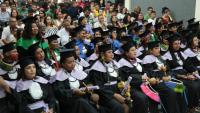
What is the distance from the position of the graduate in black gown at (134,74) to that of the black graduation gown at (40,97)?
5.00 feet

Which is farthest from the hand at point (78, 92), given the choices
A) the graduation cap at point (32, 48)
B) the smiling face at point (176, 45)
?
the smiling face at point (176, 45)

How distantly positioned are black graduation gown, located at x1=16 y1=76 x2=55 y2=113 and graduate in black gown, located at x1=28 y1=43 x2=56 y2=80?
36 cm

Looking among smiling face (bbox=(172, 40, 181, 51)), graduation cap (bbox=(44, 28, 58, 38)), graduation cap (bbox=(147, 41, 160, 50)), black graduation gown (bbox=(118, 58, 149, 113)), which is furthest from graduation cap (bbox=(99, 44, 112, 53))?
graduation cap (bbox=(44, 28, 58, 38))

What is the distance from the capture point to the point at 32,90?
516 cm

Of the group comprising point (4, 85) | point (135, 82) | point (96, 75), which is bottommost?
point (135, 82)

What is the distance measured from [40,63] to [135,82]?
168cm

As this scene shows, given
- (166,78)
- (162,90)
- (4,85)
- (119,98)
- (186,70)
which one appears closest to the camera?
(4,85)

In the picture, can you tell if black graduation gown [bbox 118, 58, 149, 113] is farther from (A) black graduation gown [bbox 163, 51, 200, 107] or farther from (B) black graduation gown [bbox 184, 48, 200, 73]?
A: (B) black graduation gown [bbox 184, 48, 200, 73]

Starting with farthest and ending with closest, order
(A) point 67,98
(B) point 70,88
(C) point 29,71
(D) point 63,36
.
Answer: (D) point 63,36 < (B) point 70,88 < (A) point 67,98 < (C) point 29,71

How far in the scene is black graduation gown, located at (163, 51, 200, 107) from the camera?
7.11 m

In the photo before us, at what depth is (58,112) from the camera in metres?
5.47

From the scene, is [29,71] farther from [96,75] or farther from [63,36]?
[63,36]

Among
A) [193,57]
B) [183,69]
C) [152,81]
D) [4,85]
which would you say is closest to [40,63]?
[4,85]

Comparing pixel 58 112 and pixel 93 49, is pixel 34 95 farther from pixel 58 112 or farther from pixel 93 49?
pixel 93 49
